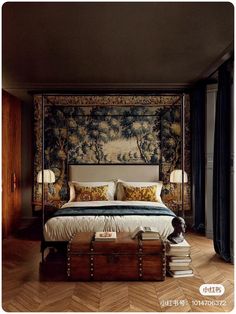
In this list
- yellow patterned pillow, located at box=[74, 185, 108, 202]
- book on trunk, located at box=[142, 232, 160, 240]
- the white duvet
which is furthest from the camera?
yellow patterned pillow, located at box=[74, 185, 108, 202]

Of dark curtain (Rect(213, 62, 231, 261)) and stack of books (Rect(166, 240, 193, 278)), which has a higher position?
dark curtain (Rect(213, 62, 231, 261))

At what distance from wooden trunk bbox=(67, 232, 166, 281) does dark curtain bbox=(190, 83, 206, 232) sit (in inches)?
91.0

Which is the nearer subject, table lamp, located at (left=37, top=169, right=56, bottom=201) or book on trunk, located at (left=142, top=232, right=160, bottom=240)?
book on trunk, located at (left=142, top=232, right=160, bottom=240)

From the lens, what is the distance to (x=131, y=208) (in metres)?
4.68

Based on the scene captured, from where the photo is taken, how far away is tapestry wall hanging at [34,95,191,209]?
608 cm

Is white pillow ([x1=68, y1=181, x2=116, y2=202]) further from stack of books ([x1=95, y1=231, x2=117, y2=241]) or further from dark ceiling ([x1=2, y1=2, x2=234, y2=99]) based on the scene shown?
stack of books ([x1=95, y1=231, x2=117, y2=241])

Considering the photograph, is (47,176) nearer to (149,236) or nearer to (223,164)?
(149,236)

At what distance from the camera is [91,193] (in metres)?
5.36

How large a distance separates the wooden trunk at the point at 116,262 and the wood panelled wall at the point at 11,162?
224cm

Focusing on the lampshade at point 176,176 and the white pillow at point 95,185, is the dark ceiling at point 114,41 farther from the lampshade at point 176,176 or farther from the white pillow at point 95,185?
the white pillow at point 95,185

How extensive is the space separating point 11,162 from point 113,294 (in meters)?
3.25

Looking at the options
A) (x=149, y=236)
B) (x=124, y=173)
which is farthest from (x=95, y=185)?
(x=149, y=236)

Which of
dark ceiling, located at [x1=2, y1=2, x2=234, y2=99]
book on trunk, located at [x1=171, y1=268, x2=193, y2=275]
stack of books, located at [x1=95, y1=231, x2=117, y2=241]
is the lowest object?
book on trunk, located at [x1=171, y1=268, x2=193, y2=275]

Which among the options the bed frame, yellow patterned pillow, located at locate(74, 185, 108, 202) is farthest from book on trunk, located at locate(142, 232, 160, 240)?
the bed frame
